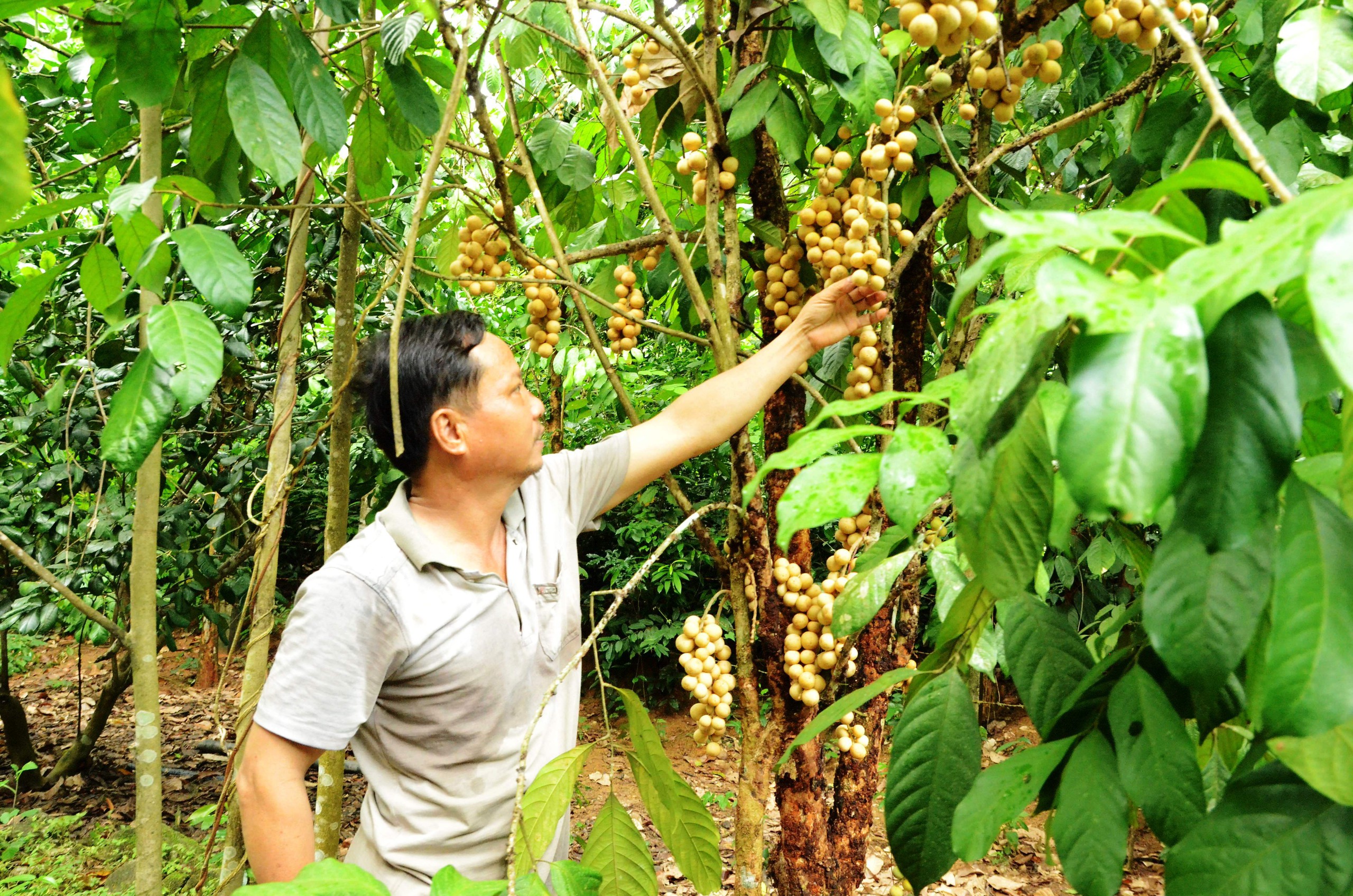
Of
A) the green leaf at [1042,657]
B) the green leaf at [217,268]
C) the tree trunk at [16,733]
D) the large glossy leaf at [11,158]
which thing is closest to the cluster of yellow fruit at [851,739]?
the green leaf at [1042,657]

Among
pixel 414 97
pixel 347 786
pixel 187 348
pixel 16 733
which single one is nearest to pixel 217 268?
pixel 187 348

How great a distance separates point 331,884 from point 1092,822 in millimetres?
470

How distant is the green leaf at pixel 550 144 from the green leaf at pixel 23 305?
0.74 meters

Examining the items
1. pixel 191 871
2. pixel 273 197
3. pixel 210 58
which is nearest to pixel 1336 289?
pixel 210 58

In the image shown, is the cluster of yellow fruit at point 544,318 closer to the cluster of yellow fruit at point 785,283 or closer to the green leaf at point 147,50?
the cluster of yellow fruit at point 785,283

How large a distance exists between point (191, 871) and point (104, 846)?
1.31 feet

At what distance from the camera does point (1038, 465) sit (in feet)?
1.67

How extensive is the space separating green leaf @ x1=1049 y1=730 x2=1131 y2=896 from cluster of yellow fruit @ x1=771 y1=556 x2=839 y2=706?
653 mm

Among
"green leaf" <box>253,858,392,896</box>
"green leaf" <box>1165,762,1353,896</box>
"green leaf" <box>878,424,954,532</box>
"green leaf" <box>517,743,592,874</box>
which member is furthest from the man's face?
"green leaf" <box>1165,762,1353,896</box>

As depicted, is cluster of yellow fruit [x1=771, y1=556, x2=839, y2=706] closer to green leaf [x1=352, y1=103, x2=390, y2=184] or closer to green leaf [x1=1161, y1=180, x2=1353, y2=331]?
green leaf [x1=1161, y1=180, x2=1353, y2=331]

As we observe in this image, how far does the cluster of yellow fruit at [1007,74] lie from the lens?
109cm

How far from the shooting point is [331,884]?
568 millimetres

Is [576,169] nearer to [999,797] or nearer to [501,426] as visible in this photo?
[501,426]

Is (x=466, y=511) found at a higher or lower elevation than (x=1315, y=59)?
lower
